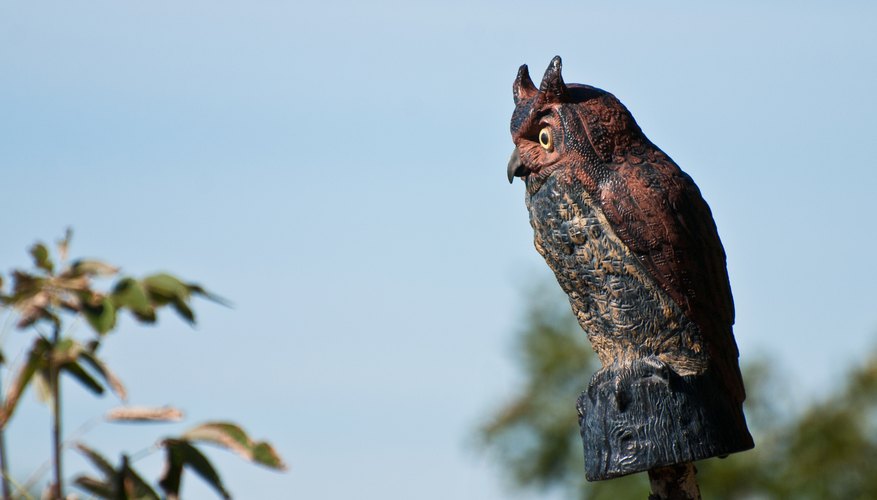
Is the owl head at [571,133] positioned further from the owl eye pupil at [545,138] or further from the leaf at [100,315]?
the leaf at [100,315]

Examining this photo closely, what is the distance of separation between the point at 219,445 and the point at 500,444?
14.1 meters

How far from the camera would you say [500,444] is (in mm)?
17172

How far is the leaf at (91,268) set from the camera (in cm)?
324

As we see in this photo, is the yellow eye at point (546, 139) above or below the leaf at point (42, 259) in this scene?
above

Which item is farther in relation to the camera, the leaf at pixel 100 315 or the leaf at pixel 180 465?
the leaf at pixel 180 465

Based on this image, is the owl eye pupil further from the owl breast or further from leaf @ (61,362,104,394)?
leaf @ (61,362,104,394)

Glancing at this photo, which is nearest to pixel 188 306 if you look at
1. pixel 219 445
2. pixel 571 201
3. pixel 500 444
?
pixel 219 445

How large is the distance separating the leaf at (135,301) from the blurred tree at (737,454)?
43.3 ft

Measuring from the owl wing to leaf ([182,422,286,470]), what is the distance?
1.44 metres

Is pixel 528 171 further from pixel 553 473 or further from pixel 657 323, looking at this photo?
pixel 553 473

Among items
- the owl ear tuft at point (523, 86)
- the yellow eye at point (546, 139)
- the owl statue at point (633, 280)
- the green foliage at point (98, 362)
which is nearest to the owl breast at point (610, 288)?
the owl statue at point (633, 280)

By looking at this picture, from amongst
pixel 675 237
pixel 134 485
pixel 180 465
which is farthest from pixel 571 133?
pixel 134 485

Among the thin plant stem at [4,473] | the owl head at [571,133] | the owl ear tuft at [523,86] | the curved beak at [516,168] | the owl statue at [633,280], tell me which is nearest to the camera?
the thin plant stem at [4,473]

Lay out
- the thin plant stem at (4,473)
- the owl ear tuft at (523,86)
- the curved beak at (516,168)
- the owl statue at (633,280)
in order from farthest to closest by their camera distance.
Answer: the owl ear tuft at (523,86), the curved beak at (516,168), the owl statue at (633,280), the thin plant stem at (4,473)
